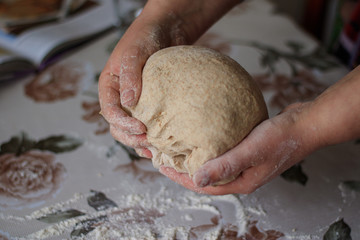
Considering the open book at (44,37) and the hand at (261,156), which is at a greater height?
the open book at (44,37)

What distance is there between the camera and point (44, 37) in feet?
4.62

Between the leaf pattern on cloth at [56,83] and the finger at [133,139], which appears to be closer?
the finger at [133,139]

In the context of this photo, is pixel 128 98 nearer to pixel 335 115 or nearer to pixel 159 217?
pixel 159 217

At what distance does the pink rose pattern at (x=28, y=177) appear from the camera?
2.93 feet

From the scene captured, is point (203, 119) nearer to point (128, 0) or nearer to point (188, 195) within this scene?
point (188, 195)

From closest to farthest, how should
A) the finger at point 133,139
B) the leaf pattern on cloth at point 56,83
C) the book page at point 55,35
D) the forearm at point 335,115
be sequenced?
the forearm at point 335,115, the finger at point 133,139, the leaf pattern on cloth at point 56,83, the book page at point 55,35

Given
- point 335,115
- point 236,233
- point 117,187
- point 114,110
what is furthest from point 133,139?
point 335,115

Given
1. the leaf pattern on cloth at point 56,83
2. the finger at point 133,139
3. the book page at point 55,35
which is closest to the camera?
the finger at point 133,139

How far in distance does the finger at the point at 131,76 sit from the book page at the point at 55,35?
66 centimetres

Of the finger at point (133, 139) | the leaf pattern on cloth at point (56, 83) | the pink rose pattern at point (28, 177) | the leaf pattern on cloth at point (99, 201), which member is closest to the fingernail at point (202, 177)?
the finger at point (133, 139)

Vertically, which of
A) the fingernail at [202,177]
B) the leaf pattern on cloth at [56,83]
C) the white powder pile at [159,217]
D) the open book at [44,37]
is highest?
the open book at [44,37]

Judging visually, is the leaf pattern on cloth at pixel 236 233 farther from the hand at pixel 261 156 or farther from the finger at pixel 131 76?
the finger at pixel 131 76

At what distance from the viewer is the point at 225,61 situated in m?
0.79

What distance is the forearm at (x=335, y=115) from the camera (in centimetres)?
68
